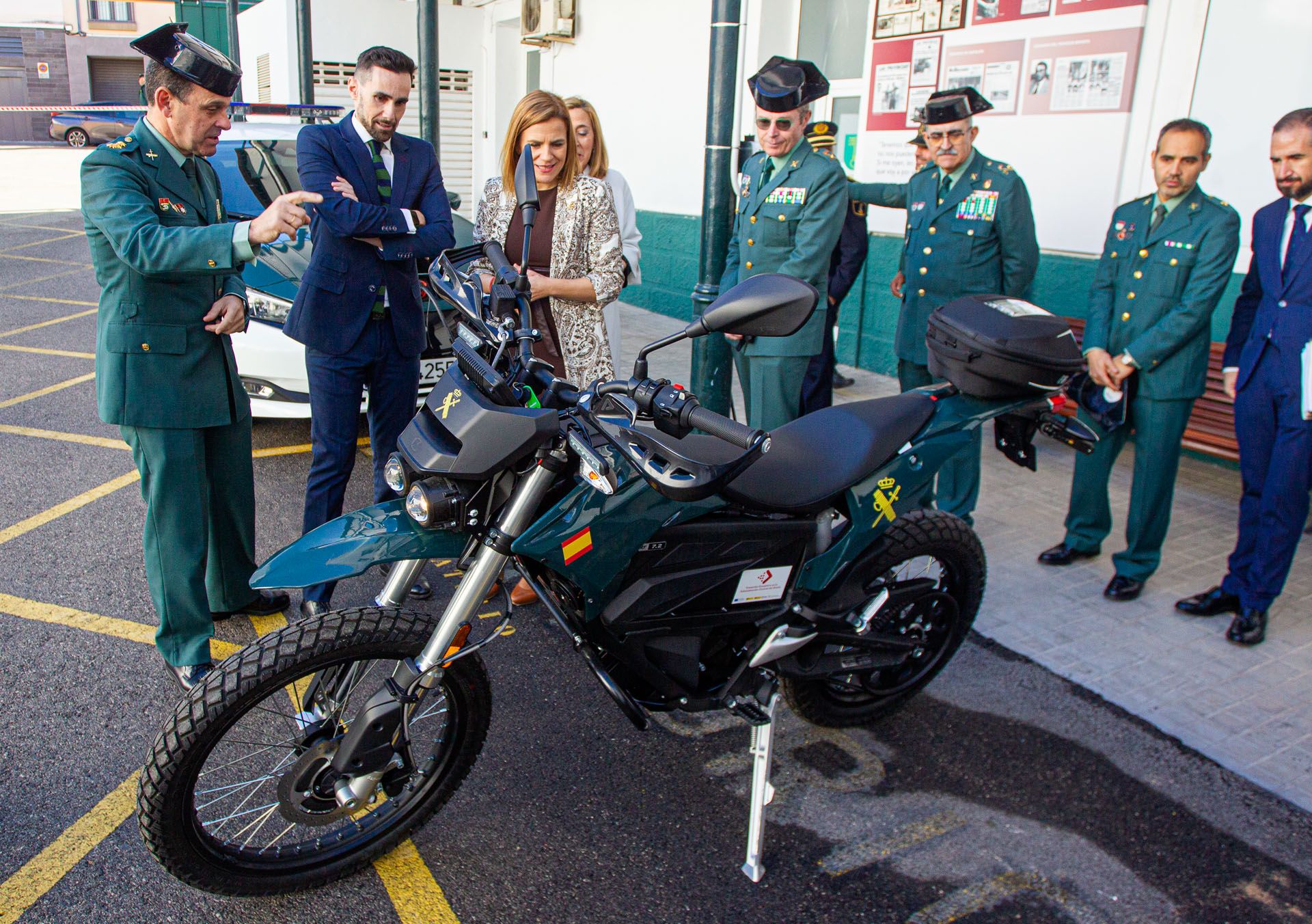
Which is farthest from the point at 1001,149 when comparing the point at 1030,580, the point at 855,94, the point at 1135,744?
the point at 1135,744

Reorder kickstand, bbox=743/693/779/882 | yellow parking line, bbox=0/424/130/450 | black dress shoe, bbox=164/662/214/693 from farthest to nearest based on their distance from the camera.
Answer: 1. yellow parking line, bbox=0/424/130/450
2. black dress shoe, bbox=164/662/214/693
3. kickstand, bbox=743/693/779/882

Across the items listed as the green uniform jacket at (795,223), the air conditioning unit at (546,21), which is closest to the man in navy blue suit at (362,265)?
the green uniform jacket at (795,223)

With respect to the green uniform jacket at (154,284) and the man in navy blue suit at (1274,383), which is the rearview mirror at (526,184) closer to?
the green uniform jacket at (154,284)

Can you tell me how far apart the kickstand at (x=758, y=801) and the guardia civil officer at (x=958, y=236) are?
215 centimetres

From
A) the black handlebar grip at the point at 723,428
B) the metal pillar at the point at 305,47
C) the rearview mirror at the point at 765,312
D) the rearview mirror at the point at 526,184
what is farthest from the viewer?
the metal pillar at the point at 305,47

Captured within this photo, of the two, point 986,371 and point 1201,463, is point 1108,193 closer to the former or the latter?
point 1201,463

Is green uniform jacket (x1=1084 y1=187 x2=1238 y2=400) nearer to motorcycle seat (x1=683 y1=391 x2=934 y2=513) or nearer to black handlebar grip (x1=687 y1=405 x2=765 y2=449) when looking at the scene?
motorcycle seat (x1=683 y1=391 x2=934 y2=513)

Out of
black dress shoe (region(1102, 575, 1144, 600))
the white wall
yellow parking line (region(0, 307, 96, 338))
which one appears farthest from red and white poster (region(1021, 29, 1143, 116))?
yellow parking line (region(0, 307, 96, 338))

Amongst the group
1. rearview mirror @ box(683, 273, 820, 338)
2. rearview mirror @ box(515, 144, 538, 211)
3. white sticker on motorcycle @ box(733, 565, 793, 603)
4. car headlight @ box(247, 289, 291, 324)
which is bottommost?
white sticker on motorcycle @ box(733, 565, 793, 603)

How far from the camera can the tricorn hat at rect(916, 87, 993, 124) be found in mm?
4383

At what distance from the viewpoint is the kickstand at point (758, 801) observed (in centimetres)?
251

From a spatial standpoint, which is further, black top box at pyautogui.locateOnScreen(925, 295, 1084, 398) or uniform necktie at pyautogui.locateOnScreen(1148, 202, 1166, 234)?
uniform necktie at pyautogui.locateOnScreen(1148, 202, 1166, 234)

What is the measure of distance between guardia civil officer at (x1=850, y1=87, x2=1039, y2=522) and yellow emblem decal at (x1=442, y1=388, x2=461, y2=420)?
2654 millimetres

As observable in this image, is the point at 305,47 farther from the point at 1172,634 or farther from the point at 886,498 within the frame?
the point at 1172,634
